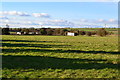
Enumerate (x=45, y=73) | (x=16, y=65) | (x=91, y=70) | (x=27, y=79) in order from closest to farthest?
(x=27, y=79) → (x=45, y=73) → (x=91, y=70) → (x=16, y=65)

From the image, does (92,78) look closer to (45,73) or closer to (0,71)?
(45,73)

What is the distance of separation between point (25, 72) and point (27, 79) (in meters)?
1.29

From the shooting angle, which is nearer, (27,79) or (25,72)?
(27,79)

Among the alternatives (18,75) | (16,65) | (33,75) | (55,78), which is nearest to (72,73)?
(55,78)

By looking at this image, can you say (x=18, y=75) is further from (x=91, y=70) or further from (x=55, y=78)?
(x=91, y=70)

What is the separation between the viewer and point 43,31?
388ft

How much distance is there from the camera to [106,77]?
934 cm

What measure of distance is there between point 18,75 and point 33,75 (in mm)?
776

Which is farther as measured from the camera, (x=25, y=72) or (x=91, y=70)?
(x=91, y=70)

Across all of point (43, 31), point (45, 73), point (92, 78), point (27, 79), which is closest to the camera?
point (27, 79)

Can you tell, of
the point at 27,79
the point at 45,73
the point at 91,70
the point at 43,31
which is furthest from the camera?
the point at 43,31

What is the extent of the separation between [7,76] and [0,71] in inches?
42.2

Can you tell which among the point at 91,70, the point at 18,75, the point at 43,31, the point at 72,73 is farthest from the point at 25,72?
the point at 43,31

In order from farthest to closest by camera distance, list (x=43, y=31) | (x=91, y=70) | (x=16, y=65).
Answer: (x=43, y=31), (x=16, y=65), (x=91, y=70)
